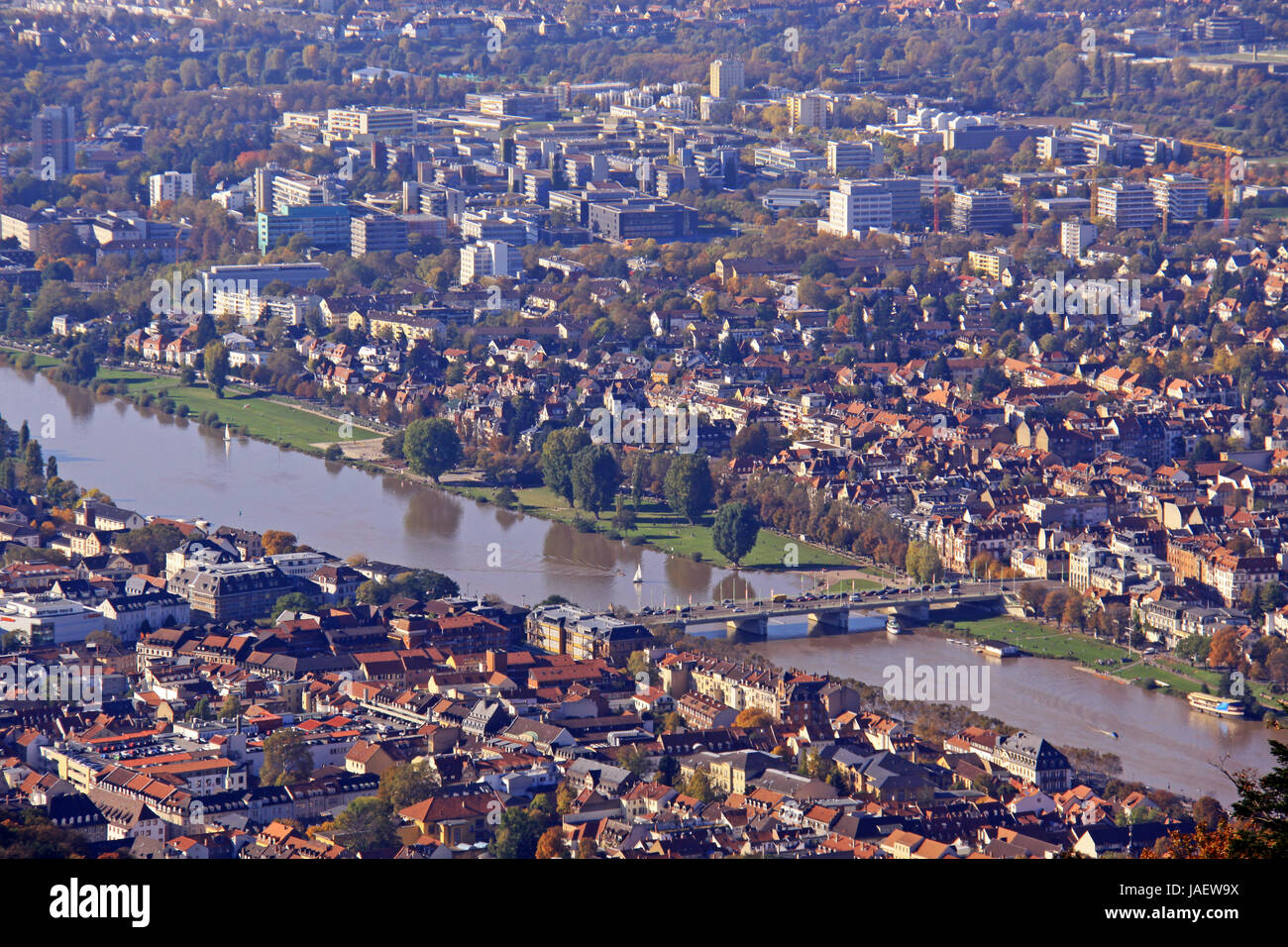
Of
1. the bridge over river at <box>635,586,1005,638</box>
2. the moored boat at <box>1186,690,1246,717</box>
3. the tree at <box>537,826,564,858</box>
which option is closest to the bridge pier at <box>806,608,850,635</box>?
the bridge over river at <box>635,586,1005,638</box>

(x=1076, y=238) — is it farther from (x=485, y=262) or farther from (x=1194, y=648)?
(x=1194, y=648)

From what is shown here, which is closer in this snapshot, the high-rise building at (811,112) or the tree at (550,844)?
the tree at (550,844)

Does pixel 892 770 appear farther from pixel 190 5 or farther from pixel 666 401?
pixel 190 5

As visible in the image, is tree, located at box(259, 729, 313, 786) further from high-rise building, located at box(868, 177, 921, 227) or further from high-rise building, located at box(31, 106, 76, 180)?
high-rise building, located at box(31, 106, 76, 180)

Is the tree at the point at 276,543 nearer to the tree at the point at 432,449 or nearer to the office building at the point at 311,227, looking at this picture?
the tree at the point at 432,449

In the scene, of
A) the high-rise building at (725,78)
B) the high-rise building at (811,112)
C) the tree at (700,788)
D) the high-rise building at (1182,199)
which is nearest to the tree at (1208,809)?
the tree at (700,788)
